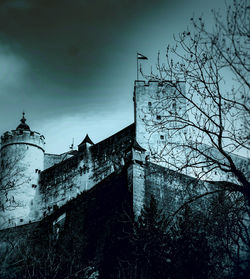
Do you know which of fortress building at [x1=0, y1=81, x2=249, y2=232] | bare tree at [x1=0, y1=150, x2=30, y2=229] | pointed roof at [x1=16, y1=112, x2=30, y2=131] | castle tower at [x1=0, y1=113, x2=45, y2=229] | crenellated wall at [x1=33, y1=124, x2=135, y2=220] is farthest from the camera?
pointed roof at [x1=16, y1=112, x2=30, y2=131]

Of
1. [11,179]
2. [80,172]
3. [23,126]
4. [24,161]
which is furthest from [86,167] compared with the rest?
[23,126]

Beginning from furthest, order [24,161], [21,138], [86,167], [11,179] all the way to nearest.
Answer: [21,138]
[24,161]
[11,179]
[86,167]

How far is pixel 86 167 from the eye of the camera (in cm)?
3050

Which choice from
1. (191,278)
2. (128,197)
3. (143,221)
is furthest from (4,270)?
(191,278)

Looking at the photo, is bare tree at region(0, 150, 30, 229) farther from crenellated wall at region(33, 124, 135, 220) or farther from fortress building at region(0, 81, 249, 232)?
crenellated wall at region(33, 124, 135, 220)

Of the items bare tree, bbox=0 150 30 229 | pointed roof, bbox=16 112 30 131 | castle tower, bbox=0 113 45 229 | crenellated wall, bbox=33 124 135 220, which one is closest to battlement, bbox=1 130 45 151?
castle tower, bbox=0 113 45 229

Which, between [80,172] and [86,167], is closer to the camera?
[86,167]

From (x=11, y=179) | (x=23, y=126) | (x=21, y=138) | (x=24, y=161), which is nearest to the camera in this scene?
(x=11, y=179)

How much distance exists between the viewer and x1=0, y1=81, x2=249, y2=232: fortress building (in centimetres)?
2214

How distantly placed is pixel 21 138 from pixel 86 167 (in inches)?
335

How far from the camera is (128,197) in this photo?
20.8m

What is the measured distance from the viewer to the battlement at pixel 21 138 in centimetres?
3569

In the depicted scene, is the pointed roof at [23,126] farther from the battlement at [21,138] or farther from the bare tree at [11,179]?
the bare tree at [11,179]

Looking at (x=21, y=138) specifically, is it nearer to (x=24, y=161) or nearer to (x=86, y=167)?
(x=24, y=161)
